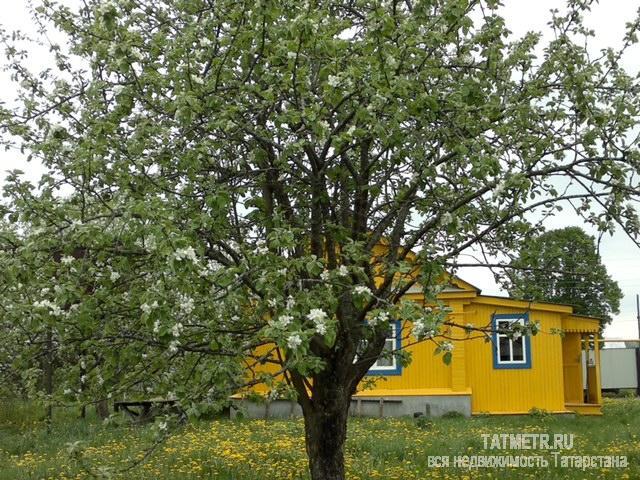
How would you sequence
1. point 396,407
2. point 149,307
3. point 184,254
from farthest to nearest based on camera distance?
point 396,407 → point 149,307 → point 184,254

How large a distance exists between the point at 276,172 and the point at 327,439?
2410mm

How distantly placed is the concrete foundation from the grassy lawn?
1.00 metres

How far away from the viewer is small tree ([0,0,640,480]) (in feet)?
16.1

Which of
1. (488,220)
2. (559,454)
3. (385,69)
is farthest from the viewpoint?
(559,454)

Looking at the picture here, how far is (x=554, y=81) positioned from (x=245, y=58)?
2688 mm

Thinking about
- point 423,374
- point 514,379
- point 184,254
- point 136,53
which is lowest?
point 514,379

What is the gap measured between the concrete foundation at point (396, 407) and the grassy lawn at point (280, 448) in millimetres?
998

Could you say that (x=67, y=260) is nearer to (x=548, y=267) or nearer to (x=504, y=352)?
(x=548, y=267)

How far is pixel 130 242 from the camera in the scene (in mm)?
4777

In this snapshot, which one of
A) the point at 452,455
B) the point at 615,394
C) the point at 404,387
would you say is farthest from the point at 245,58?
the point at 615,394

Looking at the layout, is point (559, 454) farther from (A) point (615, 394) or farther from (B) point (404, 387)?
(A) point (615, 394)

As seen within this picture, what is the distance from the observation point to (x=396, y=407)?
749 inches

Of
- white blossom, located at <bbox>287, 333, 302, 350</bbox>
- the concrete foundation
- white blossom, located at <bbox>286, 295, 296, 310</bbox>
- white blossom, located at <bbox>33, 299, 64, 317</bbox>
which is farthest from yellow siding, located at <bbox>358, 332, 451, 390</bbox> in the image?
white blossom, located at <bbox>287, 333, 302, 350</bbox>

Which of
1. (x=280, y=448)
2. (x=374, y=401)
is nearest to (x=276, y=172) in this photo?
(x=280, y=448)
